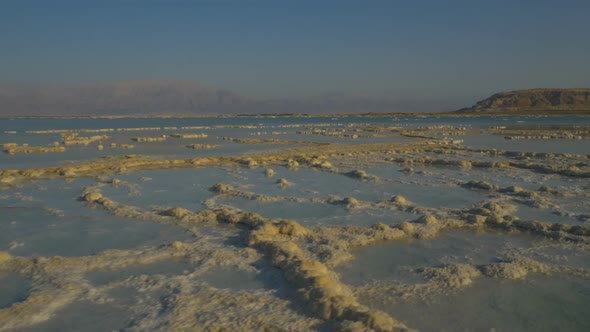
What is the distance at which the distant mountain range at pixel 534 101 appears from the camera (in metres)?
113

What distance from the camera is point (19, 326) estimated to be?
183 inches

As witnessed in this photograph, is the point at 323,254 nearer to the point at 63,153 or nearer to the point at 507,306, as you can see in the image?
the point at 507,306

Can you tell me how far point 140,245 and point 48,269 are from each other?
146 cm

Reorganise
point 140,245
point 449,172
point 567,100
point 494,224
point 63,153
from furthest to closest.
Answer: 1. point 567,100
2. point 63,153
3. point 449,172
4. point 494,224
5. point 140,245

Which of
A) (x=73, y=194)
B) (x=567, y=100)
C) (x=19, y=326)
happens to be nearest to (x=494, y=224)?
(x=19, y=326)

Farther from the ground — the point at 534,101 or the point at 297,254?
the point at 534,101

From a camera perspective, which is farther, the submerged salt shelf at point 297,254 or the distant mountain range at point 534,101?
the distant mountain range at point 534,101

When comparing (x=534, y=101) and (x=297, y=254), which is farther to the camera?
(x=534, y=101)

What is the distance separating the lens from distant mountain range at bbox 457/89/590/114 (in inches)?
4432

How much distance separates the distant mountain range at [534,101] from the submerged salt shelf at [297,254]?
110142 millimetres

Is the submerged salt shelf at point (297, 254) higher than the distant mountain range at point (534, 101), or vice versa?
the distant mountain range at point (534, 101)

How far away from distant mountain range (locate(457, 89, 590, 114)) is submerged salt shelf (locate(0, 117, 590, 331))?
110m

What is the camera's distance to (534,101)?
123m

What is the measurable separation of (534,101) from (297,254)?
136 m
